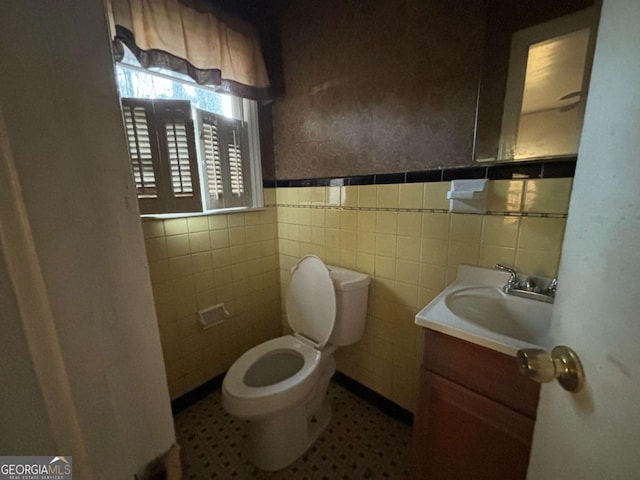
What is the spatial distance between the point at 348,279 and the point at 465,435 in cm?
75

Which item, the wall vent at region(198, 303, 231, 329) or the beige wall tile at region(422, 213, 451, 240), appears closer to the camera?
the beige wall tile at region(422, 213, 451, 240)

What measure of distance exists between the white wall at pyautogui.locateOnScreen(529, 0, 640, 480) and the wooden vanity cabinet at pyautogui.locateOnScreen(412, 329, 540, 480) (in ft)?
1.09

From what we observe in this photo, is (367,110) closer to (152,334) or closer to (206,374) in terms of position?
(152,334)

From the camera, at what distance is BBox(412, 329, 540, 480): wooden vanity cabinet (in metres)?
0.72

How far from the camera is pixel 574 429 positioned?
396mm

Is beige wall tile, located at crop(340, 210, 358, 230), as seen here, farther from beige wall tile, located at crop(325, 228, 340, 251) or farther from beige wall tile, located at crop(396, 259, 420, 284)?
beige wall tile, located at crop(396, 259, 420, 284)

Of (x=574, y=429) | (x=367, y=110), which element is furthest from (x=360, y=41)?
(x=574, y=429)

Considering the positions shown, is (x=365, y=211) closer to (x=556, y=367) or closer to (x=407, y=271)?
(x=407, y=271)

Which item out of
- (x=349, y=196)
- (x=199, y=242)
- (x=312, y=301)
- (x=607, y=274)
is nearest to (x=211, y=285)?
(x=199, y=242)

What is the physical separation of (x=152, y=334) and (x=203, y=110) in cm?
146

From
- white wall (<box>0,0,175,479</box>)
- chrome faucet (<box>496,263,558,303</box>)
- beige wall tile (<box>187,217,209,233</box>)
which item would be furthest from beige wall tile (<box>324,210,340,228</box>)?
white wall (<box>0,0,175,479</box>)

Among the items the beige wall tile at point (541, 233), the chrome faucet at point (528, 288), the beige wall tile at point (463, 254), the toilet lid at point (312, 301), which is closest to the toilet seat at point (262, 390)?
the toilet lid at point (312, 301)

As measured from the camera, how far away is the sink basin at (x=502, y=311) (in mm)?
906

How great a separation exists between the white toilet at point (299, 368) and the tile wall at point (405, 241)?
0.45ft
